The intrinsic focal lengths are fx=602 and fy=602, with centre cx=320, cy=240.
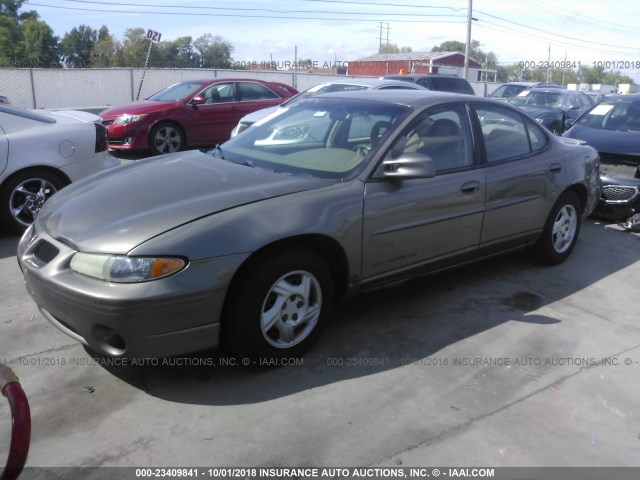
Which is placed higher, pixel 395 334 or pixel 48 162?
pixel 48 162

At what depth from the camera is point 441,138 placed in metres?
4.36

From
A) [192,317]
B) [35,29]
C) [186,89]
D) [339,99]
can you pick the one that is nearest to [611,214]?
[339,99]

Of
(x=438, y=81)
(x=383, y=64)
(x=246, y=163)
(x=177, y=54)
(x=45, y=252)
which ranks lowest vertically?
(x=45, y=252)

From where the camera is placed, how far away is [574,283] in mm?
5211

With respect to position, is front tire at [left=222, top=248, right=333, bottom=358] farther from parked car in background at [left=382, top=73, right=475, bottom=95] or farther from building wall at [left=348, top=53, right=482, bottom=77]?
building wall at [left=348, top=53, right=482, bottom=77]

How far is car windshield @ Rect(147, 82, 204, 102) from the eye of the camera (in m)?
11.2

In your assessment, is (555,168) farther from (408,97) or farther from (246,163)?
(246,163)

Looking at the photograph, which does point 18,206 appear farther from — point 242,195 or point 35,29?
point 35,29

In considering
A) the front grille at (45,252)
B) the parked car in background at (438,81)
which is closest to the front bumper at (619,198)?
the front grille at (45,252)

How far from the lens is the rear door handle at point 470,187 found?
4.33m

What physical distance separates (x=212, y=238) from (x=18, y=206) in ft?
12.2

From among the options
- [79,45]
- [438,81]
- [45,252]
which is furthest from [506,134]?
[79,45]

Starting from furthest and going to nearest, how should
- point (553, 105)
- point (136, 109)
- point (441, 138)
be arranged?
point (553, 105) < point (136, 109) < point (441, 138)

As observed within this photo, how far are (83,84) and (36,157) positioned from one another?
16.3 m
